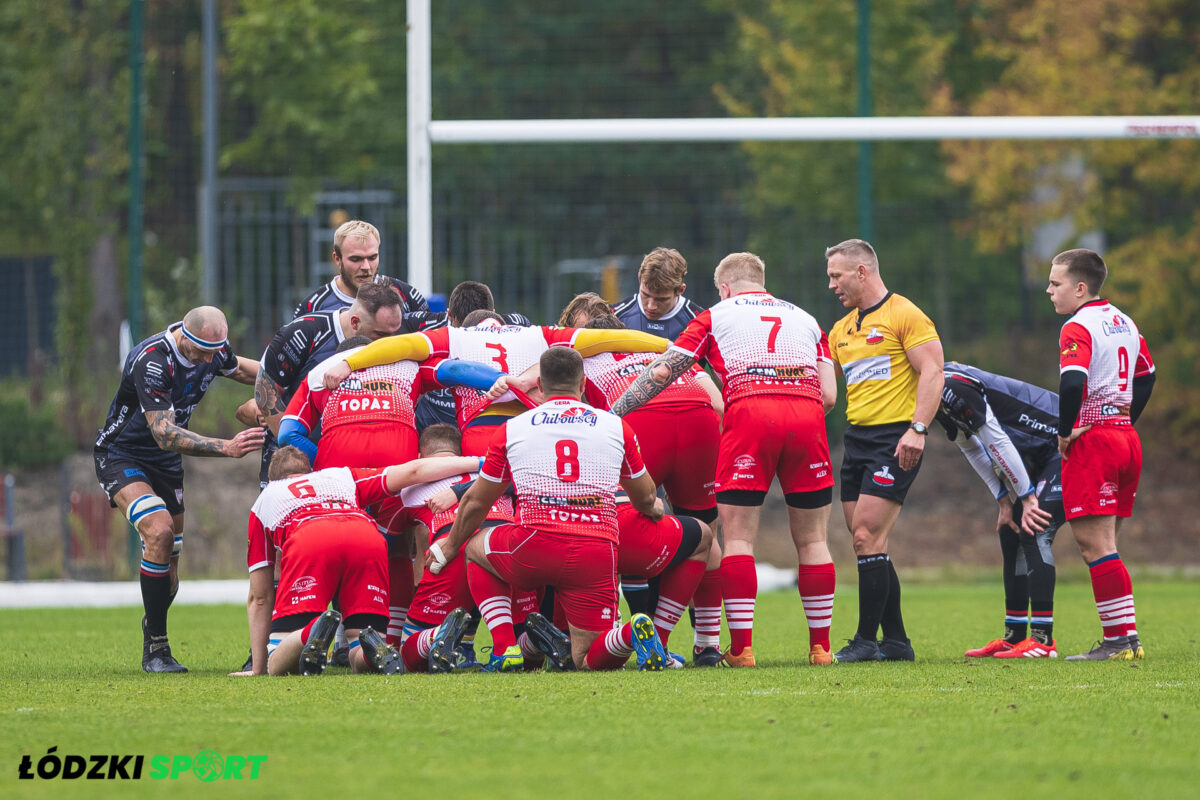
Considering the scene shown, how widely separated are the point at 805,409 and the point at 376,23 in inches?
492

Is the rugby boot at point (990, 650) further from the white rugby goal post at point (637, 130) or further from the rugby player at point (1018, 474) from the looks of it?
the white rugby goal post at point (637, 130)

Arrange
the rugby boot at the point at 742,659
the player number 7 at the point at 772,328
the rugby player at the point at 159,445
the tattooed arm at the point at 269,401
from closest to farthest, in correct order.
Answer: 1. the rugby boot at the point at 742,659
2. the player number 7 at the point at 772,328
3. the rugby player at the point at 159,445
4. the tattooed arm at the point at 269,401

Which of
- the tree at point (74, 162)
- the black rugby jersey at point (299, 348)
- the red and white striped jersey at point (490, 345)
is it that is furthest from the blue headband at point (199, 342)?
the tree at point (74, 162)

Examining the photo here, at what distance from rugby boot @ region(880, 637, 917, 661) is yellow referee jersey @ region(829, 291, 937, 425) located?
1099 millimetres

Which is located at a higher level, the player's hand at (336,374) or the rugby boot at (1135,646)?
the player's hand at (336,374)

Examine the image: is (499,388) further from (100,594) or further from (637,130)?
(100,594)

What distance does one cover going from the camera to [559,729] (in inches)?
187

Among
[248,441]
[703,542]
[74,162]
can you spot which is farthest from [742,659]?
[74,162]

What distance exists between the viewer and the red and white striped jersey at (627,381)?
7406 millimetres

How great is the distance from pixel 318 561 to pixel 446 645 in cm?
72

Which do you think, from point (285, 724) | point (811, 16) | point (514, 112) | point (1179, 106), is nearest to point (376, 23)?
point (514, 112)

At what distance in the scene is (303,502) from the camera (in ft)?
21.8

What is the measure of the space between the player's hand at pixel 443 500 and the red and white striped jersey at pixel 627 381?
3.27 ft

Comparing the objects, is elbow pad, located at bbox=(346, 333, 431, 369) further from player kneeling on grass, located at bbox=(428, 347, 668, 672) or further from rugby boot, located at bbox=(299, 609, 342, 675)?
rugby boot, located at bbox=(299, 609, 342, 675)
